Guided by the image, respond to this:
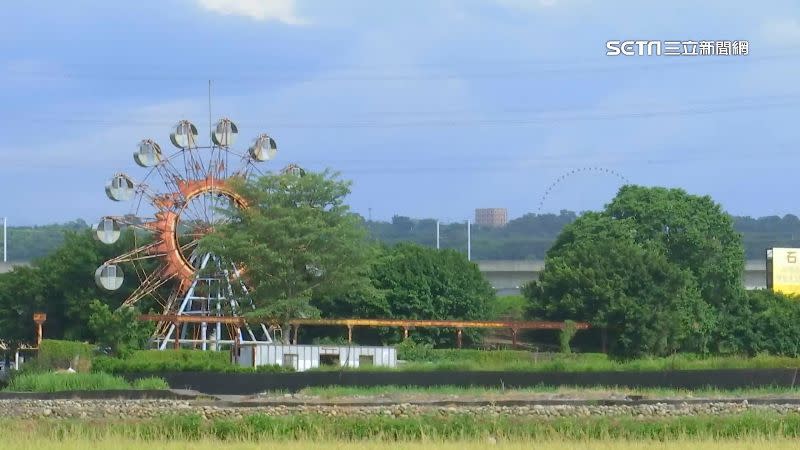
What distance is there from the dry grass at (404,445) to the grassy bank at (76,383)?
15271 mm

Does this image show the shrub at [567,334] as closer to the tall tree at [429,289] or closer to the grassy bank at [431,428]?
the tall tree at [429,289]

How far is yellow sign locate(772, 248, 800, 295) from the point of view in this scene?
75.5m

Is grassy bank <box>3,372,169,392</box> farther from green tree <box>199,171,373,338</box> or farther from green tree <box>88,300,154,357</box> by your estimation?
green tree <box>199,171,373,338</box>

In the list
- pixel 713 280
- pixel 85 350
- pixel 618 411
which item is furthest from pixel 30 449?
pixel 713 280

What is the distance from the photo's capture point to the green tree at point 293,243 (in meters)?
54.2

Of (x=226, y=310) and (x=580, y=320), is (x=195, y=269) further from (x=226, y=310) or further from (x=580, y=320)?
(x=580, y=320)

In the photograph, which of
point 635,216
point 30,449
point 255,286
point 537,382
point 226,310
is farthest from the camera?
point 635,216

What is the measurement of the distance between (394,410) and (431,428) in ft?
8.85

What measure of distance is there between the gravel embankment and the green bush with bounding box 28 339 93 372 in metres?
14.3

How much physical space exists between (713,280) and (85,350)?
110 ft

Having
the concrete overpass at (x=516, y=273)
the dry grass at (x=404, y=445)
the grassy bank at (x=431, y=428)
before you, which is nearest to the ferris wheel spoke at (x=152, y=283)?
the grassy bank at (x=431, y=428)

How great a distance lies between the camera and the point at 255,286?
5556 cm

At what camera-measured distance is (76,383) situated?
3781 centimetres

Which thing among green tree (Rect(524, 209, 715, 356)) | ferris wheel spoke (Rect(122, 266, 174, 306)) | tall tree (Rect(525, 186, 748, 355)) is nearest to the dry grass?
green tree (Rect(524, 209, 715, 356))
